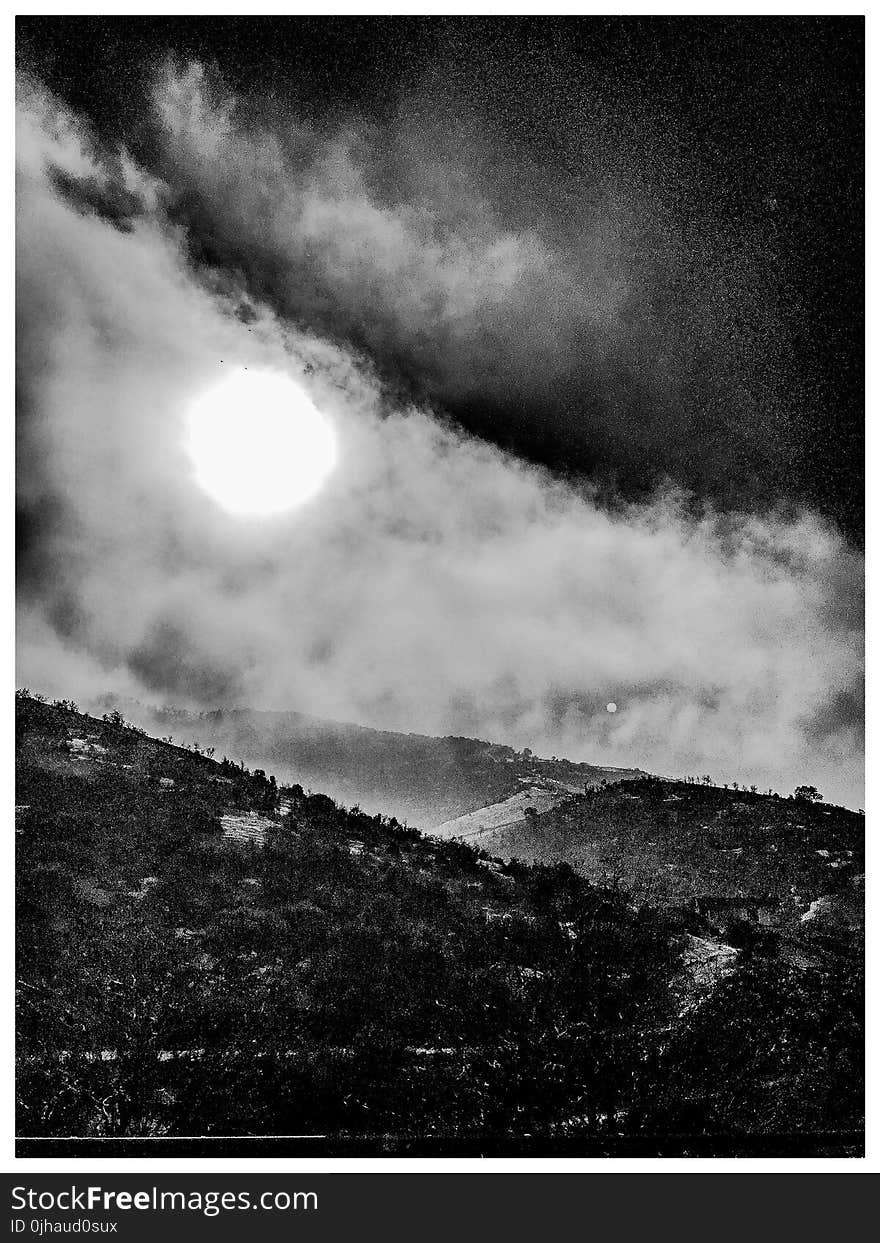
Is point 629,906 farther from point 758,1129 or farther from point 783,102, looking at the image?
point 783,102

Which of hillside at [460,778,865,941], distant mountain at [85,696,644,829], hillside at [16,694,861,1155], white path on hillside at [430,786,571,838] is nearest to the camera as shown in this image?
hillside at [16,694,861,1155]

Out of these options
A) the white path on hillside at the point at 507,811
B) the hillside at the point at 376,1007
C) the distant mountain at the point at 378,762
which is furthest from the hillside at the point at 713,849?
the hillside at the point at 376,1007

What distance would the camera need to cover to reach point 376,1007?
9.15 meters

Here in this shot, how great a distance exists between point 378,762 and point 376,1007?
32.7 ft

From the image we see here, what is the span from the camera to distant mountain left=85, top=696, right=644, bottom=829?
15.3 meters

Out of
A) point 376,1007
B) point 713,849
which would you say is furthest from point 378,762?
point 376,1007

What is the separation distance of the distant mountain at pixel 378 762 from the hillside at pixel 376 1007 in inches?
130

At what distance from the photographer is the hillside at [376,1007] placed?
8.18 meters

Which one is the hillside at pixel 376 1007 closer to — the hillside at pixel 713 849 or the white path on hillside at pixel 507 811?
the hillside at pixel 713 849

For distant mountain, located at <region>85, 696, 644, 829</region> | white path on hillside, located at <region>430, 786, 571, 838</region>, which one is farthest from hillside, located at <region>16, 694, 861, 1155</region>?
white path on hillside, located at <region>430, 786, 571, 838</region>

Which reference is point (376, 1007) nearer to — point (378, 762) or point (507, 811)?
point (378, 762)

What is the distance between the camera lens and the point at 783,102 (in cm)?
1188

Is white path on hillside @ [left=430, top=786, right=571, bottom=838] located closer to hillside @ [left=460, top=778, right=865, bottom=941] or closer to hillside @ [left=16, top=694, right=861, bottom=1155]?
hillside @ [left=460, top=778, right=865, bottom=941]

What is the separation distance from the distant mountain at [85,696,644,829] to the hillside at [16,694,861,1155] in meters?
3.30
